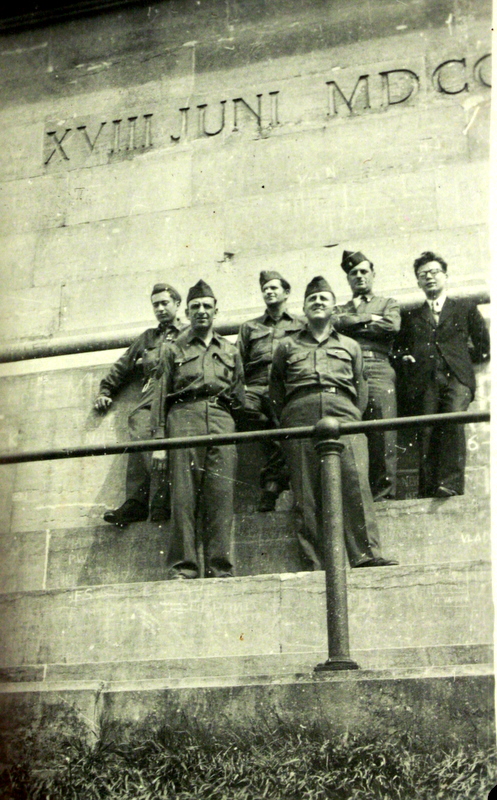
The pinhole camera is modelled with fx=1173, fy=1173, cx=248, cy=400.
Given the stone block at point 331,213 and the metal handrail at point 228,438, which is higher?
the stone block at point 331,213

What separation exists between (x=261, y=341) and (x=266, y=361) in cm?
13

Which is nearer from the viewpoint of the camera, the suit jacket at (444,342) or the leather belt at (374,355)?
the suit jacket at (444,342)

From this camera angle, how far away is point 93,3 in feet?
24.1

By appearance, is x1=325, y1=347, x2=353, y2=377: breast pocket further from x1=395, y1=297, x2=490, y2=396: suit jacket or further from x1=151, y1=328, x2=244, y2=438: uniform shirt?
x1=151, y1=328, x2=244, y2=438: uniform shirt

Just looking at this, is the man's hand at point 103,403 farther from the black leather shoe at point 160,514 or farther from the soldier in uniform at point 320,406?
the soldier in uniform at point 320,406

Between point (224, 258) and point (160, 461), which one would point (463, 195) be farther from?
point (160, 461)

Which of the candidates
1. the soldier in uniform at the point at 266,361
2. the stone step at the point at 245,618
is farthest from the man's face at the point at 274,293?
the stone step at the point at 245,618

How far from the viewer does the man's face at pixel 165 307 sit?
6344 millimetres

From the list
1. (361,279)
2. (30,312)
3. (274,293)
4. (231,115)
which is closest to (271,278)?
(274,293)

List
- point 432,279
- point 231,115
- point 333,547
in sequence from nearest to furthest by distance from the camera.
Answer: point 333,547
point 432,279
point 231,115

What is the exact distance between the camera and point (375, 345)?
6012mm

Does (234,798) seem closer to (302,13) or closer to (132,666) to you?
(132,666)

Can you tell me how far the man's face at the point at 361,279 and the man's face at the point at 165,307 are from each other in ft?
3.14

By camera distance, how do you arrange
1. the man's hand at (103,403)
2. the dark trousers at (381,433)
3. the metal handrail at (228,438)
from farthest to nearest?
1. the man's hand at (103,403)
2. the dark trousers at (381,433)
3. the metal handrail at (228,438)
